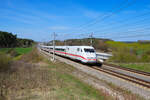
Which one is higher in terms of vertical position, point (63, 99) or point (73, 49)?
point (73, 49)

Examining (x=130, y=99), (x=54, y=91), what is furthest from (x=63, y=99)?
(x=130, y=99)

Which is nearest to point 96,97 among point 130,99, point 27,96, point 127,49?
point 130,99

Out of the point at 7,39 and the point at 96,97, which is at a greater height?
the point at 7,39

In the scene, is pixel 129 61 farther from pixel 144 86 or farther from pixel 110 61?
pixel 144 86

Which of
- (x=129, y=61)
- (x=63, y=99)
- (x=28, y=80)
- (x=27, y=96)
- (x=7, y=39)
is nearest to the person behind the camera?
(x=63, y=99)

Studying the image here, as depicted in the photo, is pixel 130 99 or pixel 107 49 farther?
pixel 107 49

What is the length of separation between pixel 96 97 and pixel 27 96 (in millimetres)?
3705

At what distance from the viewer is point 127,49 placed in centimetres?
2356

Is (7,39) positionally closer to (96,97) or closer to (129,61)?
(129,61)

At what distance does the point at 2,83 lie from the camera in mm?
7957

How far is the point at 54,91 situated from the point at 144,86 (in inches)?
262

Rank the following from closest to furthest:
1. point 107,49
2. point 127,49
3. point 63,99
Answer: point 63,99 → point 127,49 → point 107,49

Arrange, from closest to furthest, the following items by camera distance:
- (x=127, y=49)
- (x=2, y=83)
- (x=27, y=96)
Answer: (x=27, y=96), (x=2, y=83), (x=127, y=49)

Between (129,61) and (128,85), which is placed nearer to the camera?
(128,85)
